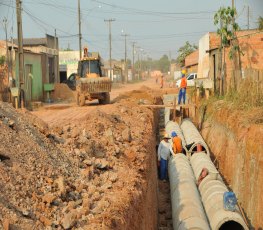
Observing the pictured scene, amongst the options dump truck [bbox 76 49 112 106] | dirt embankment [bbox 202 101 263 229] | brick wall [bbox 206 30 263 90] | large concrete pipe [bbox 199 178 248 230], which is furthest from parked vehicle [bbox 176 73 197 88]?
large concrete pipe [bbox 199 178 248 230]

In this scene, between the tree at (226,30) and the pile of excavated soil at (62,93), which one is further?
the pile of excavated soil at (62,93)

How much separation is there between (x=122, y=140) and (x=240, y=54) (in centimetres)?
1214

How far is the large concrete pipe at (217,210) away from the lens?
26.8 ft

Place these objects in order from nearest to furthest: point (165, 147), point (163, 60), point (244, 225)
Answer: point (244, 225)
point (165, 147)
point (163, 60)

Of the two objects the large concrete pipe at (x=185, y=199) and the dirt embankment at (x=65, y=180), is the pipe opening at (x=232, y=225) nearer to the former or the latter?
the large concrete pipe at (x=185, y=199)

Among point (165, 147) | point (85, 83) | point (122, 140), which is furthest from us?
point (85, 83)

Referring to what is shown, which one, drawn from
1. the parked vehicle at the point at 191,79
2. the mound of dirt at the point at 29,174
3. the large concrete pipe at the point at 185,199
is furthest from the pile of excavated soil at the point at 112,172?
the parked vehicle at the point at 191,79

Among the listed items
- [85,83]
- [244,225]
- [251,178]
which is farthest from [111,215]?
[85,83]

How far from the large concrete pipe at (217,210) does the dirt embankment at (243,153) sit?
0.79 metres

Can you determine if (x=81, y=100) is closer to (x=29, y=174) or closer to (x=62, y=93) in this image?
(x=62, y=93)

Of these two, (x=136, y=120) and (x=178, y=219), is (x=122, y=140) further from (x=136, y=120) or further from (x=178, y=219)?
(x=136, y=120)

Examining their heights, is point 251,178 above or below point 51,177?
below

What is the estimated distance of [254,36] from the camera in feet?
65.1

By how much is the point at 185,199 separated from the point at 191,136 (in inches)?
255
